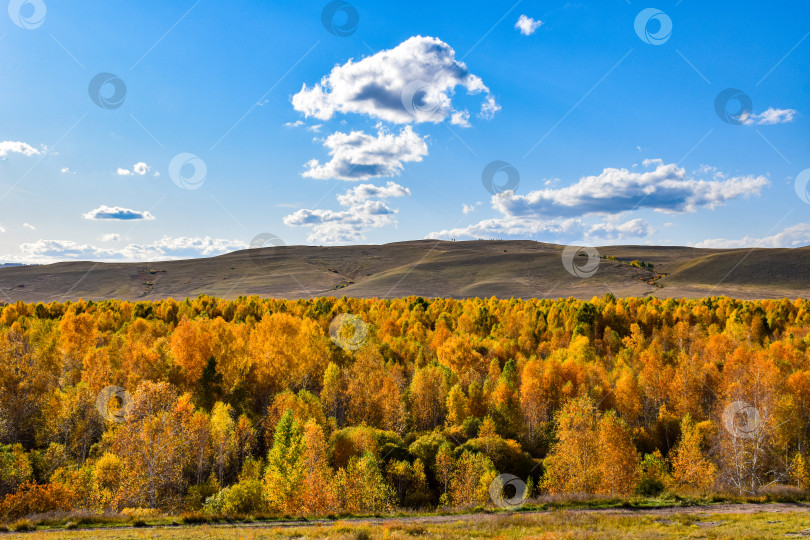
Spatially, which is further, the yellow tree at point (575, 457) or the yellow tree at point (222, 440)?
the yellow tree at point (222, 440)

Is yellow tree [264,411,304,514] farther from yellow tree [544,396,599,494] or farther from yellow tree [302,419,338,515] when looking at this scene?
yellow tree [544,396,599,494]

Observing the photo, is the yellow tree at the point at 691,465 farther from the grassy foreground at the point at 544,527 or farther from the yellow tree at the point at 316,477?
the yellow tree at the point at 316,477

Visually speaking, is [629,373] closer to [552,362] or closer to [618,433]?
[552,362]

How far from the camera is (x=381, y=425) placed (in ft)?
233

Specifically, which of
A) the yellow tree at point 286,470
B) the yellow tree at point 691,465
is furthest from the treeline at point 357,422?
the yellow tree at point 691,465

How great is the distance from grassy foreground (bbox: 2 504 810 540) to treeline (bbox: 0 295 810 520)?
909 centimetres

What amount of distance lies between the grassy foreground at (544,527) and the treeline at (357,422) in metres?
9.09

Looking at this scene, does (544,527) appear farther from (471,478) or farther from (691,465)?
(691,465)

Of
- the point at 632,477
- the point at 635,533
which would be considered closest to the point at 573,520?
the point at 635,533

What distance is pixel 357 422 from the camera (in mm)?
72938

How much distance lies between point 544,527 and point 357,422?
48.9 meters

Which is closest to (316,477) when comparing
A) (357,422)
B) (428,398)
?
(357,422)

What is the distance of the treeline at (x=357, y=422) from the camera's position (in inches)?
1945

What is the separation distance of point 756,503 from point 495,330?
97406 millimetres
